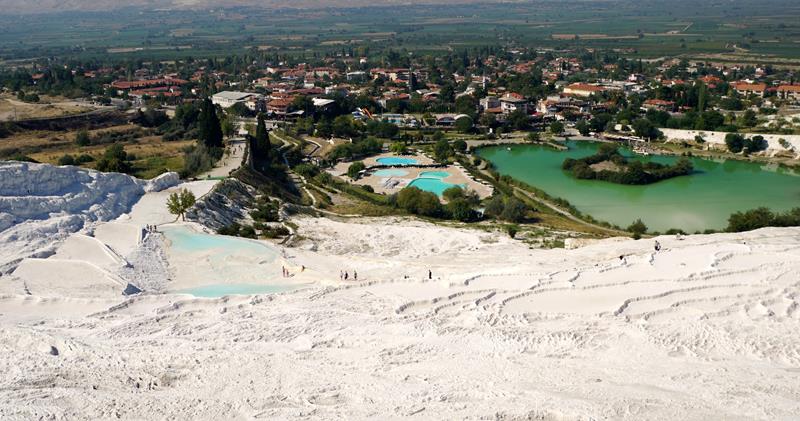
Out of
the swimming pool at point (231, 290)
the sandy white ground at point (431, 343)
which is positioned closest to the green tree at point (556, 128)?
the sandy white ground at point (431, 343)

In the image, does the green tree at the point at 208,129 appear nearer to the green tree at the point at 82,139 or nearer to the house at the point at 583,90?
the green tree at the point at 82,139

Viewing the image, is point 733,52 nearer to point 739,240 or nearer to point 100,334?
point 739,240

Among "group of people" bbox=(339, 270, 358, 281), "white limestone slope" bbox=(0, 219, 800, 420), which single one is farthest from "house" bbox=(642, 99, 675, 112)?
"group of people" bbox=(339, 270, 358, 281)

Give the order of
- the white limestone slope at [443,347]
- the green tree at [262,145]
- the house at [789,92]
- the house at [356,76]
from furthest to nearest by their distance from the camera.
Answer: the house at [356,76] → the house at [789,92] → the green tree at [262,145] → the white limestone slope at [443,347]

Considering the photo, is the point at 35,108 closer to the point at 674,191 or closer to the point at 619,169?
the point at 619,169

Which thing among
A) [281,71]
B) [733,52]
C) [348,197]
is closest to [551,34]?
[733,52]

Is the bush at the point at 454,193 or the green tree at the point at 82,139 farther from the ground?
the green tree at the point at 82,139

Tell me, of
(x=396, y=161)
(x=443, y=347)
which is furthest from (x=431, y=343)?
(x=396, y=161)
